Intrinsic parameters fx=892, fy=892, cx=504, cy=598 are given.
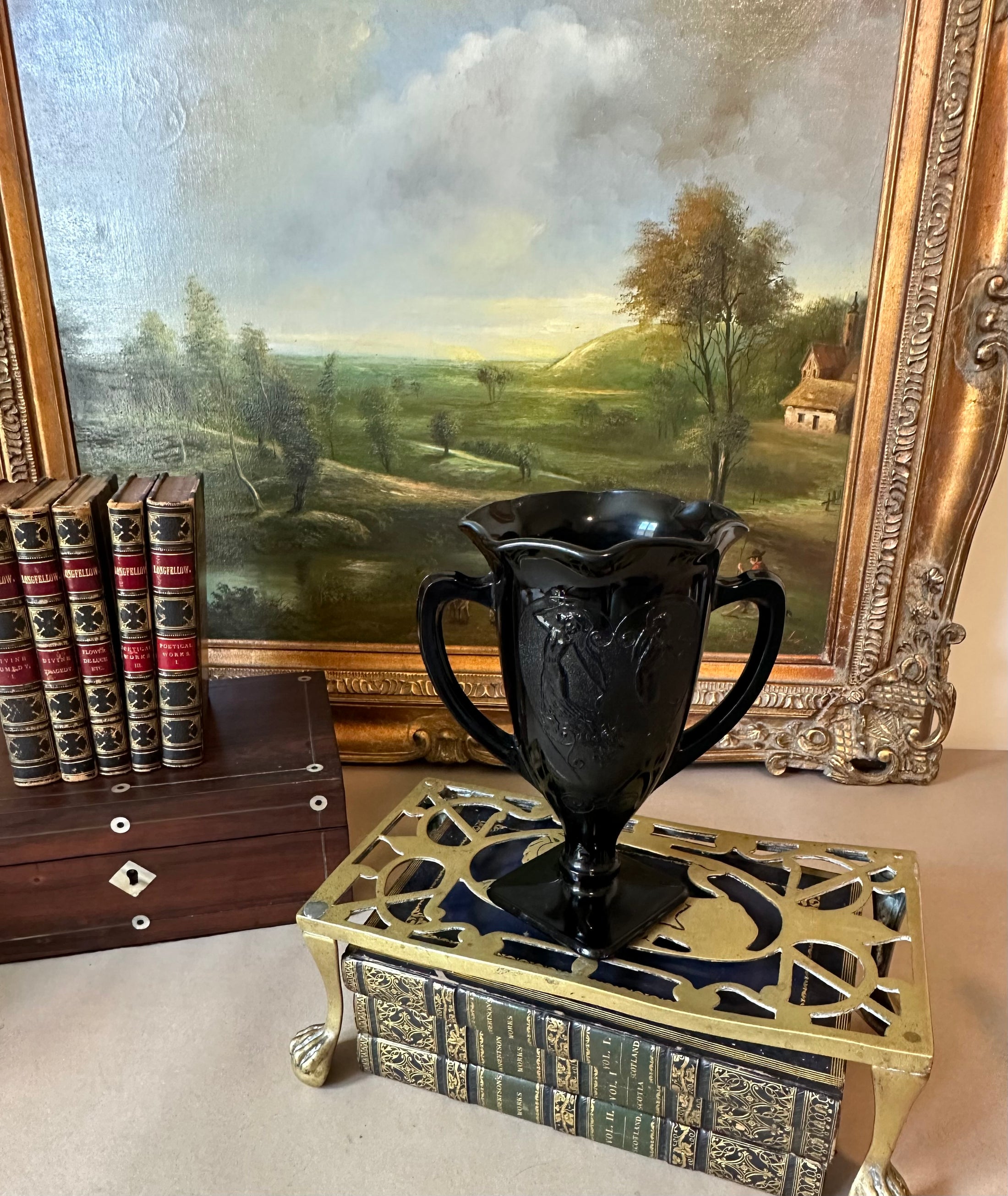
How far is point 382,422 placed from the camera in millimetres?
1166

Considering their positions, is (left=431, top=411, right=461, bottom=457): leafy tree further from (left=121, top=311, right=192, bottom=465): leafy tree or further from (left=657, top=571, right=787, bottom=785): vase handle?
(left=657, top=571, right=787, bottom=785): vase handle

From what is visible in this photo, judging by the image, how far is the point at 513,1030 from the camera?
2.38 feet

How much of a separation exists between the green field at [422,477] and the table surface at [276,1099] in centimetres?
44

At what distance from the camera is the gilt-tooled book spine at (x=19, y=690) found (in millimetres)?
924

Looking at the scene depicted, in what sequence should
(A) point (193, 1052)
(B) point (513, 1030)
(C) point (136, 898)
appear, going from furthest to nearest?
(C) point (136, 898), (A) point (193, 1052), (B) point (513, 1030)

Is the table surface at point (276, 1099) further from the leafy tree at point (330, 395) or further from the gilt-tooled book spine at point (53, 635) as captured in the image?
the leafy tree at point (330, 395)

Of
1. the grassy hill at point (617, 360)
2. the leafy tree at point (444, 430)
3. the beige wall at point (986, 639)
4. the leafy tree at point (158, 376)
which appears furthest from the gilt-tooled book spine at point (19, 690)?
the beige wall at point (986, 639)

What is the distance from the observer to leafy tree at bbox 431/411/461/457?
1.16 m

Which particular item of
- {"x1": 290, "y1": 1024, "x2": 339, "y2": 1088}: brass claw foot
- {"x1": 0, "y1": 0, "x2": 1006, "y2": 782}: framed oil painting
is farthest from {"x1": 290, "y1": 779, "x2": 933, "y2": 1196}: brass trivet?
{"x1": 0, "y1": 0, "x2": 1006, "y2": 782}: framed oil painting

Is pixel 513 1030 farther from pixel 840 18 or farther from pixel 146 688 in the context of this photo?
pixel 840 18

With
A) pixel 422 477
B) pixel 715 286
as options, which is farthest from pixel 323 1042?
pixel 715 286

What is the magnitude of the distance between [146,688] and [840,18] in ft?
3.51

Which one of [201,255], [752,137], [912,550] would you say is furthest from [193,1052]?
[752,137]

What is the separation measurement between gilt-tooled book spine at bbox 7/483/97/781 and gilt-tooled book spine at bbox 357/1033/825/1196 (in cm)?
45
